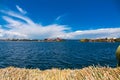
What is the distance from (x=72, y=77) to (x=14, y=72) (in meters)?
3.36

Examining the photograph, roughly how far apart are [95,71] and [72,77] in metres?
1.22

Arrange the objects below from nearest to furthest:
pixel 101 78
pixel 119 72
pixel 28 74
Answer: pixel 101 78
pixel 119 72
pixel 28 74

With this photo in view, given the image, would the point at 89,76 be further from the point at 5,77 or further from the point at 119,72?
the point at 5,77

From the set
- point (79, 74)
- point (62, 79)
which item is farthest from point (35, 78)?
point (79, 74)

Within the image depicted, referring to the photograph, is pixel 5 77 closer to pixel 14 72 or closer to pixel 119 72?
pixel 14 72

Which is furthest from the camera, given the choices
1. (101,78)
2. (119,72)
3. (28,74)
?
(28,74)

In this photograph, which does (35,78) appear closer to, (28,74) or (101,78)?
(28,74)

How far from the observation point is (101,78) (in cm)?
895

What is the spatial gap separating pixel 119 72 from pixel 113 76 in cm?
69

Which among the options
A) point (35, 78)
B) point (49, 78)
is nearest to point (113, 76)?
point (49, 78)

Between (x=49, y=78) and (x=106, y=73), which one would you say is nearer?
(x=106, y=73)

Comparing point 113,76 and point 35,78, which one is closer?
point 113,76

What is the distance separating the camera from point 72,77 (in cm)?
985

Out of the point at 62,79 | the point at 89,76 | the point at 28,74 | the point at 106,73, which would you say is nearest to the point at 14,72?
the point at 28,74
